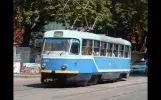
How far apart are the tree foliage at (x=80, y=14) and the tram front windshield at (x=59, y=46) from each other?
812cm

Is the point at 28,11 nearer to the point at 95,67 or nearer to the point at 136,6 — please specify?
the point at 136,6

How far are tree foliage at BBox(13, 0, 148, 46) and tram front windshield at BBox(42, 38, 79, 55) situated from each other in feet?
26.6

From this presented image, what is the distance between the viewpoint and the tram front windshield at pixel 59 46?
1856cm

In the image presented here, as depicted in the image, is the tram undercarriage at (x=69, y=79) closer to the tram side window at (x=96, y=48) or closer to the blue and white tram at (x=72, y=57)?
the blue and white tram at (x=72, y=57)

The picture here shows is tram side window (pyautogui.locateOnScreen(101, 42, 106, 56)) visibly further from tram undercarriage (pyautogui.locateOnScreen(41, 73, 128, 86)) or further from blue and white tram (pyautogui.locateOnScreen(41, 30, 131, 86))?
tram undercarriage (pyautogui.locateOnScreen(41, 73, 128, 86))

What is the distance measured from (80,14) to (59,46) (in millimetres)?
12558

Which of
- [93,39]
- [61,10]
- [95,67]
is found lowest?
[95,67]

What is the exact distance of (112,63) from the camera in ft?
74.8

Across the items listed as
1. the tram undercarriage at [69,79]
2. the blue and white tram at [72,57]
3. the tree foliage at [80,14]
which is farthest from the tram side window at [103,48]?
the tree foliage at [80,14]

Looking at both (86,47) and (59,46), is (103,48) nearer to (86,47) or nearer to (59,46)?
(86,47)

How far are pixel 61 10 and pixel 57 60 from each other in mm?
13244

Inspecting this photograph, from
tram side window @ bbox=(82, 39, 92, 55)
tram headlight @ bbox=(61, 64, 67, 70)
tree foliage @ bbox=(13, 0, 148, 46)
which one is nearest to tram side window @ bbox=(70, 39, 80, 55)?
tram side window @ bbox=(82, 39, 92, 55)
